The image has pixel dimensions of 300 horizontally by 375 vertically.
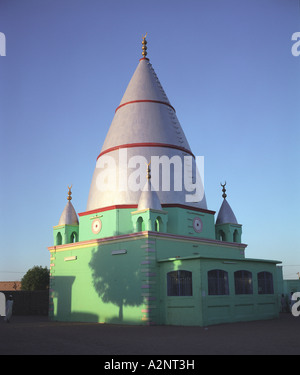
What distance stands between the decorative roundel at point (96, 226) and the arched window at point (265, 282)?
34.5 ft

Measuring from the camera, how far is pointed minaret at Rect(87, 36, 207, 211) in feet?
87.2

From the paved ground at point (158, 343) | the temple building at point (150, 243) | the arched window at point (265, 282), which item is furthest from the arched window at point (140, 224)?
the paved ground at point (158, 343)

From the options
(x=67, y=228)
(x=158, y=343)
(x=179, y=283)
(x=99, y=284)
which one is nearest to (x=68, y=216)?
(x=67, y=228)

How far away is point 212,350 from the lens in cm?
1191

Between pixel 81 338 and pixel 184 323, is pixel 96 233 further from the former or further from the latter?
pixel 81 338

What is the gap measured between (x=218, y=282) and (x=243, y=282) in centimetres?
238

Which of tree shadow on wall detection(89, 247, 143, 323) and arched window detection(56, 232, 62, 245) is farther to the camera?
arched window detection(56, 232, 62, 245)

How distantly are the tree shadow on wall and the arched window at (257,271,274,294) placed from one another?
24.9 feet

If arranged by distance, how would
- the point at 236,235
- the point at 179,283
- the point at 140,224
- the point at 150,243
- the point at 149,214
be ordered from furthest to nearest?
the point at 236,235, the point at 140,224, the point at 149,214, the point at 150,243, the point at 179,283

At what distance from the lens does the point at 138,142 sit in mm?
27484

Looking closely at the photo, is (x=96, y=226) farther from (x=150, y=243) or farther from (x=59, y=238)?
(x=150, y=243)

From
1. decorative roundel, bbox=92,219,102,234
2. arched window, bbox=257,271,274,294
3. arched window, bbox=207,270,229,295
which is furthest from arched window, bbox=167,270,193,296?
decorative roundel, bbox=92,219,102,234

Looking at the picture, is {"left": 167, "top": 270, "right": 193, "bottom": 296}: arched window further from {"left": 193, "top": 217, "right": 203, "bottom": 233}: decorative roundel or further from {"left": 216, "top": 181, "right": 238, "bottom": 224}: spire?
{"left": 216, "top": 181, "right": 238, "bottom": 224}: spire
